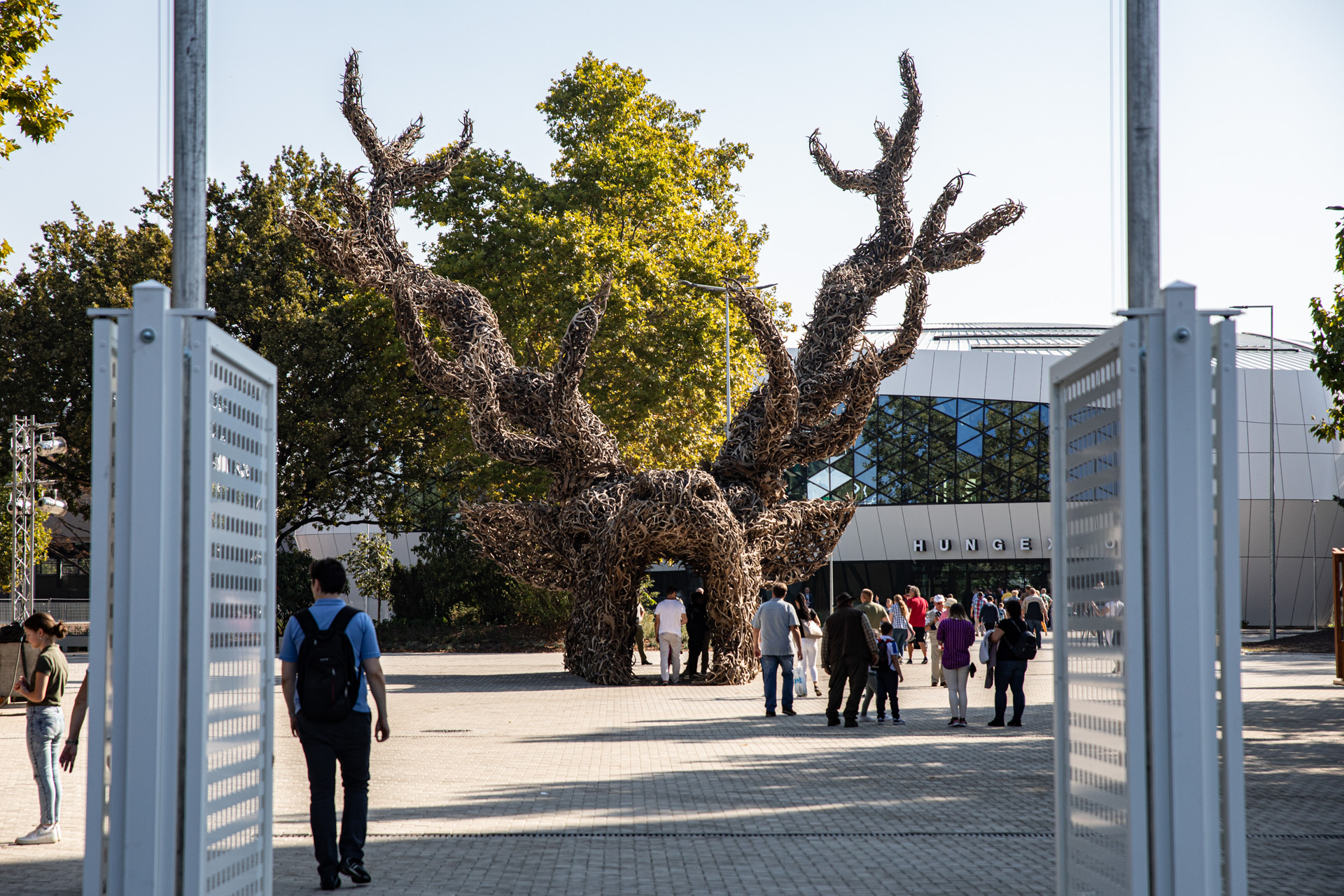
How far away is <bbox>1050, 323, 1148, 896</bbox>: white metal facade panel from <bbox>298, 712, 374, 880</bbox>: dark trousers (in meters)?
3.69

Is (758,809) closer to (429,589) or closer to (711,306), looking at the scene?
(711,306)

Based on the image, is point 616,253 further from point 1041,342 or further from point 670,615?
point 1041,342

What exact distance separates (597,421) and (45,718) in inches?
587

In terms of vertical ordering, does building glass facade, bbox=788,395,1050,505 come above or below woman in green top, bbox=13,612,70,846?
above

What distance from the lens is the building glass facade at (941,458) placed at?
5197 centimetres

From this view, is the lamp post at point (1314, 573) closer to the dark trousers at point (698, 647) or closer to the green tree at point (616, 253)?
the green tree at point (616, 253)

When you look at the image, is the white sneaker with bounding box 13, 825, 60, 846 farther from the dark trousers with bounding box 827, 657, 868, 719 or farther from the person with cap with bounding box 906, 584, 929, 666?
the person with cap with bounding box 906, 584, 929, 666

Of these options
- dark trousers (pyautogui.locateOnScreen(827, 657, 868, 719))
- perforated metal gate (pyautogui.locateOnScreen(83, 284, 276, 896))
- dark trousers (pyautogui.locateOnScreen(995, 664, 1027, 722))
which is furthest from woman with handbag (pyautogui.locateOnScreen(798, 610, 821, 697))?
perforated metal gate (pyautogui.locateOnScreen(83, 284, 276, 896))

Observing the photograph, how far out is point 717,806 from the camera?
9.88m

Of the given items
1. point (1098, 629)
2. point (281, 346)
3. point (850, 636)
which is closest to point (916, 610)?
point (850, 636)

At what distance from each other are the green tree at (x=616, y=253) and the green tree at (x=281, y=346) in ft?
16.6

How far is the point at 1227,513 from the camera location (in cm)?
429

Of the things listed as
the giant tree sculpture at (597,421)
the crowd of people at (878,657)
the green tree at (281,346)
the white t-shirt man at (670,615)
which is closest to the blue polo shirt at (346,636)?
the crowd of people at (878,657)

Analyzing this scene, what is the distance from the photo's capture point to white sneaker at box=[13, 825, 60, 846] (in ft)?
27.4
